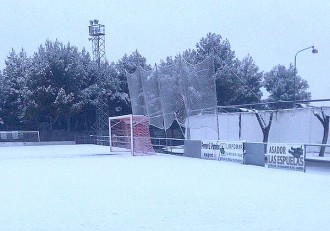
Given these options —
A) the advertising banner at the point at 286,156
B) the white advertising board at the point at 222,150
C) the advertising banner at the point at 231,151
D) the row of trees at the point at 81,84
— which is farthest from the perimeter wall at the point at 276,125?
the row of trees at the point at 81,84

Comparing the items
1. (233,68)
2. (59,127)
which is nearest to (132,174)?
(233,68)

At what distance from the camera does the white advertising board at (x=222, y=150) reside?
986 inches

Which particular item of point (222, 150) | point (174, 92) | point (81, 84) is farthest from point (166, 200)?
point (81, 84)

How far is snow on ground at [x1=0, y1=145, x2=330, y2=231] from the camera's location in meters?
9.66

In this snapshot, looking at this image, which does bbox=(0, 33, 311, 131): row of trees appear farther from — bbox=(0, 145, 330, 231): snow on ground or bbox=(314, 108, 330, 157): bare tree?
bbox=(0, 145, 330, 231): snow on ground

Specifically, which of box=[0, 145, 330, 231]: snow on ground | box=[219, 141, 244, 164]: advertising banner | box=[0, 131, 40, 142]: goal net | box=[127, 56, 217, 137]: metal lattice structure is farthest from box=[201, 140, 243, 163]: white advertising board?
box=[0, 131, 40, 142]: goal net

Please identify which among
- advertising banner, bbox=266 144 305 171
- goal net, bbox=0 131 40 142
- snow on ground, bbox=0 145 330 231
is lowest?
snow on ground, bbox=0 145 330 231

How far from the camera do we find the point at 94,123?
57.6 metres

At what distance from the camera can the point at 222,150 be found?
2666cm

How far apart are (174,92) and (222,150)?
580cm

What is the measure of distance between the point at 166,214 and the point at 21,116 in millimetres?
46859

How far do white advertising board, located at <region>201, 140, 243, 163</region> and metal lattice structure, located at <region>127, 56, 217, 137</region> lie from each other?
1962 mm

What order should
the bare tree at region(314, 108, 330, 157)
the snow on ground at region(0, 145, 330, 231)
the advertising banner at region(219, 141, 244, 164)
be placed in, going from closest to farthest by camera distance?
1. the snow on ground at region(0, 145, 330, 231)
2. the advertising banner at region(219, 141, 244, 164)
3. the bare tree at region(314, 108, 330, 157)

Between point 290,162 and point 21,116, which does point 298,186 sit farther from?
point 21,116
